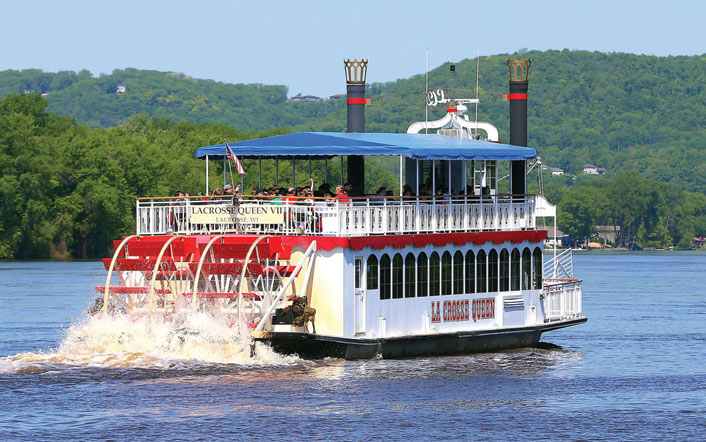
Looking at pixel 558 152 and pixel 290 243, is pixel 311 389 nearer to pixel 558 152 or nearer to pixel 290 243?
pixel 290 243

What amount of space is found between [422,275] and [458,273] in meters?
1.18

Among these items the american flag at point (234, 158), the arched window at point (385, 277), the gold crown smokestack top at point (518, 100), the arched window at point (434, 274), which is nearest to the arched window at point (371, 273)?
the arched window at point (385, 277)

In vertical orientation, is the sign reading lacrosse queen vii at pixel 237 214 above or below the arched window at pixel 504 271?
above

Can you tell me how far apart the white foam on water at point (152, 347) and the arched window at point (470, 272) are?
A: 4.65 m

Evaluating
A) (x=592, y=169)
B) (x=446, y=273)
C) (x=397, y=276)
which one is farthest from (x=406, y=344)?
(x=592, y=169)

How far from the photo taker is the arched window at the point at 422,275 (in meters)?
27.6

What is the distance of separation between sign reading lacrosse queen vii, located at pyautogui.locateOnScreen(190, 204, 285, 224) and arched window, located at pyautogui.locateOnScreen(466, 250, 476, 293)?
14.8ft

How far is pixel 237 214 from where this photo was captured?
27.0 meters

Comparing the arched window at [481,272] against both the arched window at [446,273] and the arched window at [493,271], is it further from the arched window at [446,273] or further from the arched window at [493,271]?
the arched window at [446,273]

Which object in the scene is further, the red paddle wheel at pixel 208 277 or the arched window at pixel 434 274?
the arched window at pixel 434 274

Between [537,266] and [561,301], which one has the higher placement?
[537,266]

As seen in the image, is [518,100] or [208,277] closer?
[208,277]

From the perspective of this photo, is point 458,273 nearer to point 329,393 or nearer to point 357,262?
point 357,262

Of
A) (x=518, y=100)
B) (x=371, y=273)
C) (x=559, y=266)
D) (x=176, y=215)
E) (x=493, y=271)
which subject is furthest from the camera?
(x=518, y=100)
